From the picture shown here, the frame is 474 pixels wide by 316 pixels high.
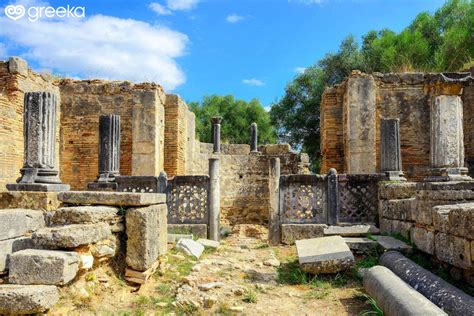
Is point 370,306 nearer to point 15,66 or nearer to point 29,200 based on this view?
point 29,200

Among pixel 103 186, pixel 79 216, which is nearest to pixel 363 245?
pixel 79 216

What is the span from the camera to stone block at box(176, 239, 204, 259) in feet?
20.2

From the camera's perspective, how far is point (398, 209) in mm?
6555

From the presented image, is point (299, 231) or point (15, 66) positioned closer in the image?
point (299, 231)

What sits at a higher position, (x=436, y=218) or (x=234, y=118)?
(x=234, y=118)

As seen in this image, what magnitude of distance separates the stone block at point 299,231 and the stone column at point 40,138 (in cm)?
451

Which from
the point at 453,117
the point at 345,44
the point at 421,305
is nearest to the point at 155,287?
the point at 421,305

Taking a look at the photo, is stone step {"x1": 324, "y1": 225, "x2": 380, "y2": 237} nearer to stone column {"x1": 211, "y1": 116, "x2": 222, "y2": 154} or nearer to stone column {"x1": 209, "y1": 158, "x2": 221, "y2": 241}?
stone column {"x1": 209, "y1": 158, "x2": 221, "y2": 241}

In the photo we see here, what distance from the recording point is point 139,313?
362 cm

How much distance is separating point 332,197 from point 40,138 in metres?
5.82

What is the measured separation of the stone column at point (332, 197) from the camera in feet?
26.3

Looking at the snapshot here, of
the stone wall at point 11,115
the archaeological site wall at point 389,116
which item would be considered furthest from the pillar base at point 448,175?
the stone wall at point 11,115

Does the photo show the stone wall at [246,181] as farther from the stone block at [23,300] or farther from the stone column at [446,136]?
the stone block at [23,300]

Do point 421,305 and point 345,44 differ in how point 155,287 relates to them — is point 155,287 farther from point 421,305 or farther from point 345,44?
point 345,44
